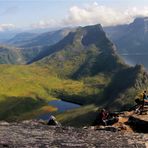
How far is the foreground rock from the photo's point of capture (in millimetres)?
37844

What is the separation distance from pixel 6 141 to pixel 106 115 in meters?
25.7

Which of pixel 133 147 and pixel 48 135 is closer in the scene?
pixel 133 147

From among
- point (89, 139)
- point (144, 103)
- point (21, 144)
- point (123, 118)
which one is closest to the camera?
point (21, 144)

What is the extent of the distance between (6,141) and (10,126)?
7.50 metres

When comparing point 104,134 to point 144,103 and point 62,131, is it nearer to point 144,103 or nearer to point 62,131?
point 62,131

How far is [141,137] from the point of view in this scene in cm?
4328

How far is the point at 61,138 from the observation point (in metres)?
40.3

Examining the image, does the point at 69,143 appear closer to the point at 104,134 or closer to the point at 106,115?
the point at 104,134

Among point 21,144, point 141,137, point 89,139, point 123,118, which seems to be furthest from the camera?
point 123,118

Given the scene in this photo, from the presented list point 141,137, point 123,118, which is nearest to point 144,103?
point 123,118

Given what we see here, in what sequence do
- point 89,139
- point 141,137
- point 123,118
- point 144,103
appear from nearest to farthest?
1. point 89,139
2. point 141,137
3. point 123,118
4. point 144,103

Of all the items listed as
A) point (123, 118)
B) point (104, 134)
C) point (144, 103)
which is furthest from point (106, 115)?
point (104, 134)

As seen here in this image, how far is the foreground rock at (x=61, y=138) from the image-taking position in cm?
3784

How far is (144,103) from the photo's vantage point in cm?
7000
